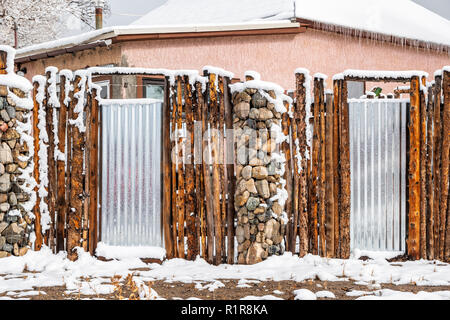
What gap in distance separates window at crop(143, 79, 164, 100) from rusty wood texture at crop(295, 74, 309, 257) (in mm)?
4611

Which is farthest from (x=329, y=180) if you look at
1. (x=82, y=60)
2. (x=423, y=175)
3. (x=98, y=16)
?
(x=98, y=16)

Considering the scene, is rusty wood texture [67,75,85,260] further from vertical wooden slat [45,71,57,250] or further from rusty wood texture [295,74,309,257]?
rusty wood texture [295,74,309,257]

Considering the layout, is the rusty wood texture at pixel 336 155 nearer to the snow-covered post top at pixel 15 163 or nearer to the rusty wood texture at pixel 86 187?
the rusty wood texture at pixel 86 187

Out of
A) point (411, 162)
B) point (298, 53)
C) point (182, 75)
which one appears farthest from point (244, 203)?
point (298, 53)

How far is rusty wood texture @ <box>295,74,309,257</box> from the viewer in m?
6.70

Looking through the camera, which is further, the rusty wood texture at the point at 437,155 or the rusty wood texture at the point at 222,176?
the rusty wood texture at the point at 437,155

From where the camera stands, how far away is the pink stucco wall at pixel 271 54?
10.9 meters

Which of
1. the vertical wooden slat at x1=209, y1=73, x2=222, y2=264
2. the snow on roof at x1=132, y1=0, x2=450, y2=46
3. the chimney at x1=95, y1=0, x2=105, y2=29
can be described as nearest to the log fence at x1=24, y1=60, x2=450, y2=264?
the vertical wooden slat at x1=209, y1=73, x2=222, y2=264

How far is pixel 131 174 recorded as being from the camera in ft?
22.7

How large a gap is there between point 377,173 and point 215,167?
224 centimetres

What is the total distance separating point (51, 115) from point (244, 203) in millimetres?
2861

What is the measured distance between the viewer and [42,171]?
6883 mm

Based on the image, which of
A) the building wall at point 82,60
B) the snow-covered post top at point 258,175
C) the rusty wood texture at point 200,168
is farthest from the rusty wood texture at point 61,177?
the building wall at point 82,60

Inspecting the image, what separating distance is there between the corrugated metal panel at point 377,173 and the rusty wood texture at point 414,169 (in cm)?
16
